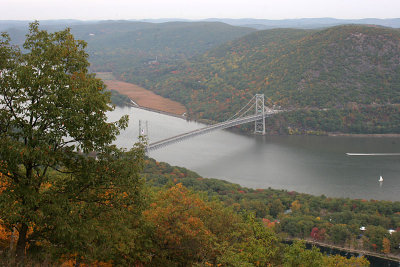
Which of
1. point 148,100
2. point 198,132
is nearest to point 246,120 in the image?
point 198,132

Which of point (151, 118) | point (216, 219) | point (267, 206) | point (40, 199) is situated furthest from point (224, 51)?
point (40, 199)

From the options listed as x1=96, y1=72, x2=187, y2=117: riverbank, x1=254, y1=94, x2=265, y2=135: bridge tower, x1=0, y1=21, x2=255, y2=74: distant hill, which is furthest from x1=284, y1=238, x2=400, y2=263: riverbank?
x1=0, y1=21, x2=255, y2=74: distant hill

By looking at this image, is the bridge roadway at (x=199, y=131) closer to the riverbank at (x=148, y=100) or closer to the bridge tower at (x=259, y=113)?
the bridge tower at (x=259, y=113)

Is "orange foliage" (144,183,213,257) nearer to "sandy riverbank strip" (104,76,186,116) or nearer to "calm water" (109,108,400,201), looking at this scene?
"calm water" (109,108,400,201)

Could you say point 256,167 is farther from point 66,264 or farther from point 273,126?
point 66,264

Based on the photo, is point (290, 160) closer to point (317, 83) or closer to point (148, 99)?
point (317, 83)
